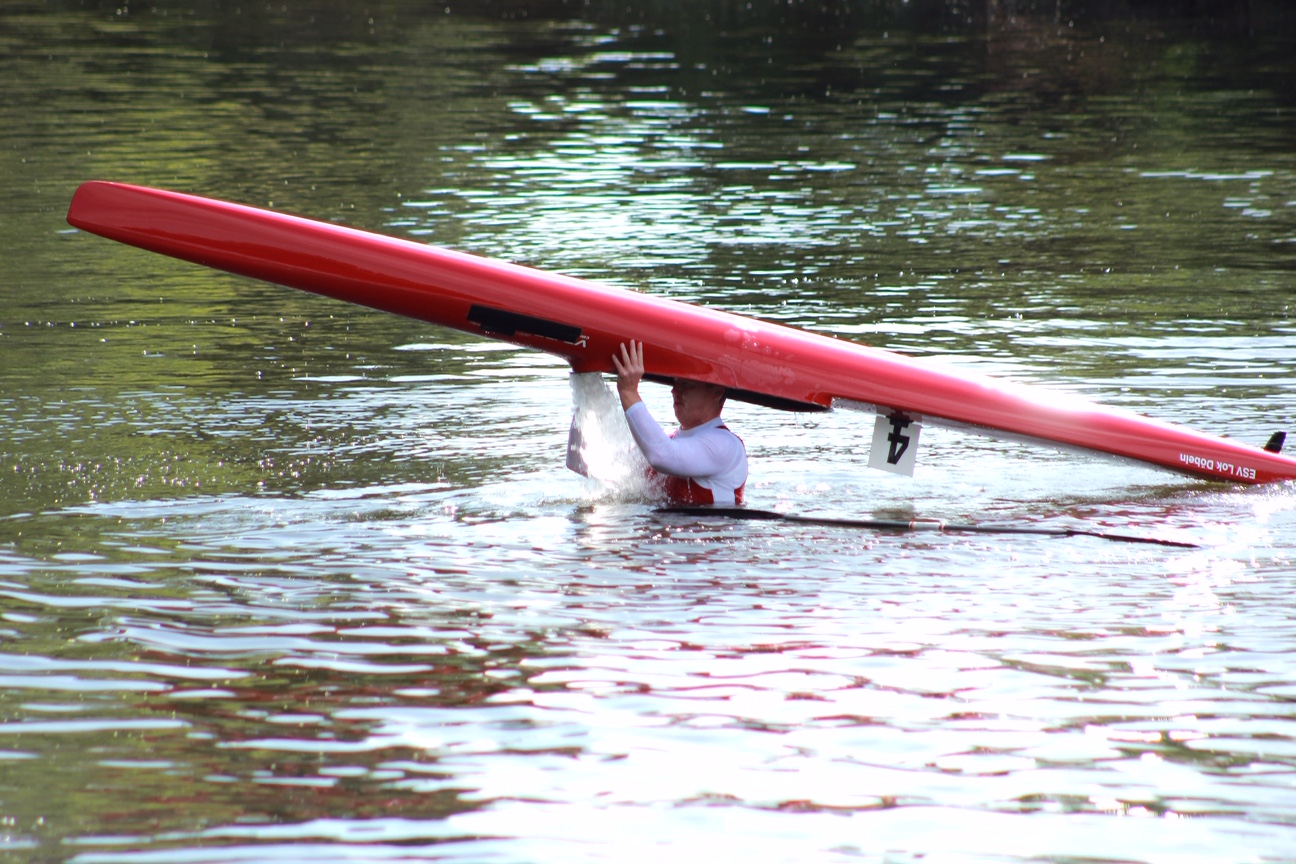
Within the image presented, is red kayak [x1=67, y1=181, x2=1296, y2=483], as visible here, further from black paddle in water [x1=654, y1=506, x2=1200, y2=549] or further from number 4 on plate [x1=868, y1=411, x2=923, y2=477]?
black paddle in water [x1=654, y1=506, x2=1200, y2=549]

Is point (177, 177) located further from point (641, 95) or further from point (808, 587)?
point (808, 587)

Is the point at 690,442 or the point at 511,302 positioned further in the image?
the point at 511,302

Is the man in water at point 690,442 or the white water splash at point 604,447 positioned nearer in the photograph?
the man in water at point 690,442

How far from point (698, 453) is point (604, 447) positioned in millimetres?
581

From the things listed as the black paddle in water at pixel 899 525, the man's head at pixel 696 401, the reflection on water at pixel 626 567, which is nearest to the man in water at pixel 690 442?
the man's head at pixel 696 401

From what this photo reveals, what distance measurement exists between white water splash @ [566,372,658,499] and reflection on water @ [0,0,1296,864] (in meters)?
0.02

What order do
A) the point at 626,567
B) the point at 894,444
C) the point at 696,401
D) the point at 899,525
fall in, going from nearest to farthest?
1. the point at 626,567
2. the point at 899,525
3. the point at 696,401
4. the point at 894,444

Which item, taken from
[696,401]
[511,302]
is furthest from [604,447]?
[511,302]

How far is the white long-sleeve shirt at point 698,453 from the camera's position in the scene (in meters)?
7.18

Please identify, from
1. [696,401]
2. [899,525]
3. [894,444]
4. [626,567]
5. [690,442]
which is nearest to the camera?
[626,567]

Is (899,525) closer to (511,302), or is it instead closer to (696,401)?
(696,401)

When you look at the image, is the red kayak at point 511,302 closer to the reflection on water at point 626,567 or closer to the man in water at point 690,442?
the man in water at point 690,442

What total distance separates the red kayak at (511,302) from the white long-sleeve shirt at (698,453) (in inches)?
18.8

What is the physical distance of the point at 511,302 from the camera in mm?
7883
